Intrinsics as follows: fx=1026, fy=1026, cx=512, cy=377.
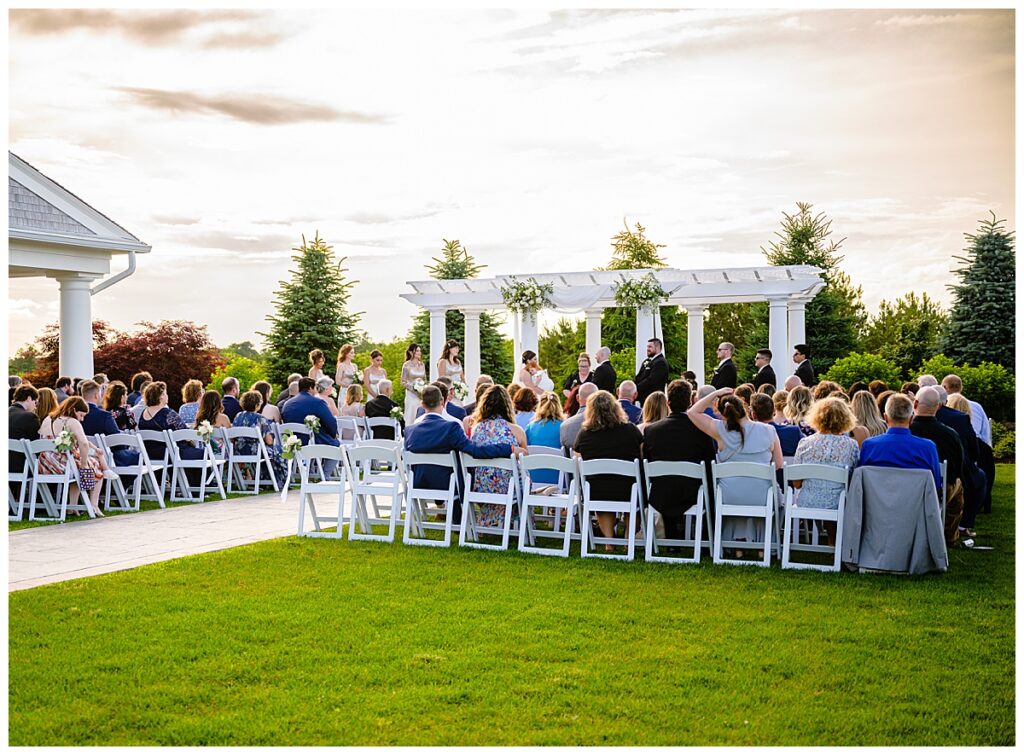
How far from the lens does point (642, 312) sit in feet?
66.2

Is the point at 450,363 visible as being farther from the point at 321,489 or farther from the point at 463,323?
the point at 463,323

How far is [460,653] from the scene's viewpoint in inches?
218

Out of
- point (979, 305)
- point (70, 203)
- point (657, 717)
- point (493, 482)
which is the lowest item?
point (657, 717)

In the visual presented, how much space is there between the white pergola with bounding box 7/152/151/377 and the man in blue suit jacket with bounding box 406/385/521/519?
1178cm

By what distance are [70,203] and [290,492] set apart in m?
9.05

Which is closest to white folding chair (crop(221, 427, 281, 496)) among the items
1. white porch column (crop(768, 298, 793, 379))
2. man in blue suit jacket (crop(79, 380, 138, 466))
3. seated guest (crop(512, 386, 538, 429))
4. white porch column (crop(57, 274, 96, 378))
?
man in blue suit jacket (crop(79, 380, 138, 466))

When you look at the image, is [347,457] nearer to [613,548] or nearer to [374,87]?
[613,548]

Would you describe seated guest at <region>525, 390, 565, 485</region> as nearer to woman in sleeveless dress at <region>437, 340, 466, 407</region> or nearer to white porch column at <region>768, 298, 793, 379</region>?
woman in sleeveless dress at <region>437, 340, 466, 407</region>

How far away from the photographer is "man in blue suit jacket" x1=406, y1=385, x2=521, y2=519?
872cm

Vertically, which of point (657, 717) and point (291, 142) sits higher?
point (291, 142)

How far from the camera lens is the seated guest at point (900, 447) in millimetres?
7487

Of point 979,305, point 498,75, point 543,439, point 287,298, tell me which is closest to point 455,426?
point 543,439

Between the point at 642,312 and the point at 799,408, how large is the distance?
10649 millimetres

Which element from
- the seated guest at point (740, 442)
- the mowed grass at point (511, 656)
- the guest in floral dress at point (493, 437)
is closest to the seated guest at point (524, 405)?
the guest in floral dress at point (493, 437)
